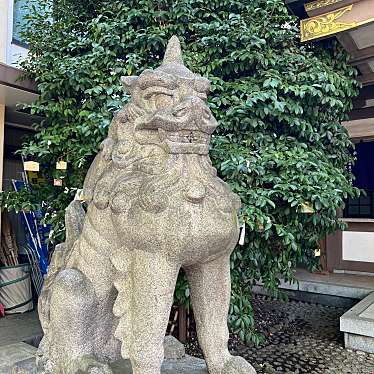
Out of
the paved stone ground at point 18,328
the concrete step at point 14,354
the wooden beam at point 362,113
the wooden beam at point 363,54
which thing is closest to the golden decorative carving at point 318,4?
the wooden beam at point 363,54

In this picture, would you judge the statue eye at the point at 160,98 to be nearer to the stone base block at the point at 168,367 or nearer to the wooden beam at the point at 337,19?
the stone base block at the point at 168,367

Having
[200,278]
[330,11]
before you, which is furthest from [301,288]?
[200,278]

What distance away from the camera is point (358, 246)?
631cm

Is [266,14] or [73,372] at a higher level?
[266,14]

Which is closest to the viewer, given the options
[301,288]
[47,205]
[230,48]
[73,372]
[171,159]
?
[171,159]

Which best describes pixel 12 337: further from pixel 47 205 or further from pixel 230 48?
pixel 230 48

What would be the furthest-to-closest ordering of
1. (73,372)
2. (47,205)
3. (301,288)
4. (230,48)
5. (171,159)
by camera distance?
(301,288), (47,205), (230,48), (73,372), (171,159)

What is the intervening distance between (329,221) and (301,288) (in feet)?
8.69

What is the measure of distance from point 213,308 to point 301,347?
8.60ft

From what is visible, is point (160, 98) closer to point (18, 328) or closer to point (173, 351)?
point (173, 351)

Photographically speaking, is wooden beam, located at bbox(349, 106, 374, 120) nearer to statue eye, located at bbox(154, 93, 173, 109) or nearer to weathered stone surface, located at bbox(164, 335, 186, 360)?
weathered stone surface, located at bbox(164, 335, 186, 360)

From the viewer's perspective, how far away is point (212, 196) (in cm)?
158

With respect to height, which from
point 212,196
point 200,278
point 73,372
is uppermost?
point 212,196

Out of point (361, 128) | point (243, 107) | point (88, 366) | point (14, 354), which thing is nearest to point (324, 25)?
point (243, 107)
